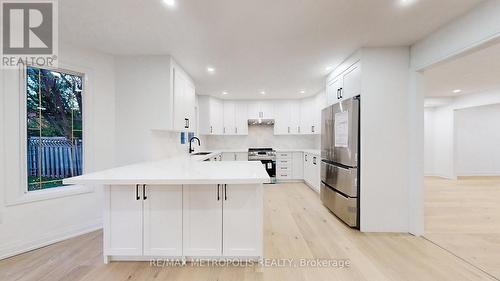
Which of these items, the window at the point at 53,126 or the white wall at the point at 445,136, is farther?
the white wall at the point at 445,136

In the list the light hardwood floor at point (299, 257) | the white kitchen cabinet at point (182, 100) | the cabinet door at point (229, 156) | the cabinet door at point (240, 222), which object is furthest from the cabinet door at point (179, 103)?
the cabinet door at point (229, 156)

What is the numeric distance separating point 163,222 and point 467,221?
4202 mm

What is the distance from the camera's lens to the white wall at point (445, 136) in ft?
A: 19.1

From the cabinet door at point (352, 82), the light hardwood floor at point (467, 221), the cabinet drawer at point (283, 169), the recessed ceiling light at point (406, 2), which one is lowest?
the light hardwood floor at point (467, 221)

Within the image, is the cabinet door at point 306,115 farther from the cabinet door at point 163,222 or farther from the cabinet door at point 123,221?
the cabinet door at point 123,221

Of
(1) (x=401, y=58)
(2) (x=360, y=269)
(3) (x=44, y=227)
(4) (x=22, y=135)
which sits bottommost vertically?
(2) (x=360, y=269)

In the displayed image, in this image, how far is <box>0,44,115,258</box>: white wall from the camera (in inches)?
86.4

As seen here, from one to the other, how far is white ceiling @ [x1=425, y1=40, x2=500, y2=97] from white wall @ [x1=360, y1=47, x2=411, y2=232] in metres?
0.52

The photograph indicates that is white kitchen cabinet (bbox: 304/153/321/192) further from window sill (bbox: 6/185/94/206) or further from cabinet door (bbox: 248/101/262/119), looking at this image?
window sill (bbox: 6/185/94/206)

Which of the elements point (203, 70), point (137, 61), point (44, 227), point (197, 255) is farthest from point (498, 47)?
point (44, 227)

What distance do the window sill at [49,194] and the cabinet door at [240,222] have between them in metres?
2.11

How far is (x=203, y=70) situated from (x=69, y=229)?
290 cm

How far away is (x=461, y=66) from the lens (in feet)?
11.1

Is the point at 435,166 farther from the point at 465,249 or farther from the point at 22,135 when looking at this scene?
the point at 22,135
